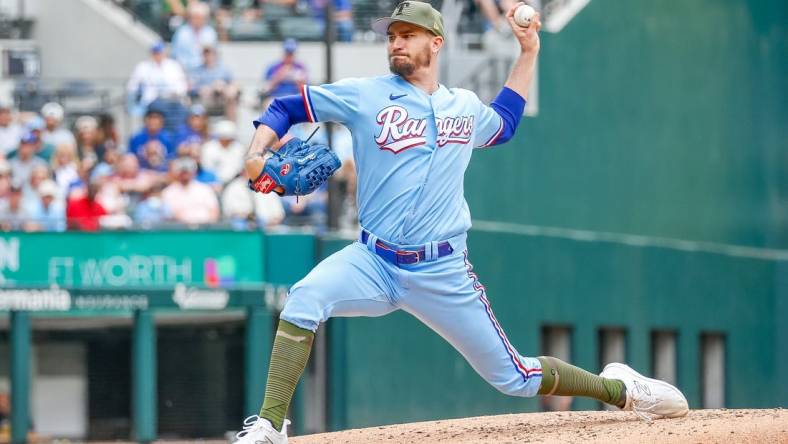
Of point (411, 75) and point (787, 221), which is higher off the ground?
point (411, 75)

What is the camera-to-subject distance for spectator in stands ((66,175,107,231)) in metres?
15.1

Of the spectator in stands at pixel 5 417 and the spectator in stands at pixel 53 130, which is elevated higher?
the spectator in stands at pixel 53 130

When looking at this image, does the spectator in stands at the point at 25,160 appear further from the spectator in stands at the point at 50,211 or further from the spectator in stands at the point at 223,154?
the spectator in stands at the point at 223,154

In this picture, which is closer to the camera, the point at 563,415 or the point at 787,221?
the point at 563,415

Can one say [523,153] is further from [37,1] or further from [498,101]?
[498,101]

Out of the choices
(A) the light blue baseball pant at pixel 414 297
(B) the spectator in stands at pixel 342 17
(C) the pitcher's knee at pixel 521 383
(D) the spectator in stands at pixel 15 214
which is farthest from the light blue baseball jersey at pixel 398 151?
(B) the spectator in stands at pixel 342 17

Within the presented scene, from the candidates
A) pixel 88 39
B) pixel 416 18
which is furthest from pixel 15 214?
pixel 416 18

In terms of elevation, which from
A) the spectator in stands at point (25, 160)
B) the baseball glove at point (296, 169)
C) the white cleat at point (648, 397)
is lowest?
the white cleat at point (648, 397)

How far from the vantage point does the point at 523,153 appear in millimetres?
18141

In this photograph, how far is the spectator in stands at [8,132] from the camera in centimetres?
1557

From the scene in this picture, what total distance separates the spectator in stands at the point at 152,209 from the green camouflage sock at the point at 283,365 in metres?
8.31

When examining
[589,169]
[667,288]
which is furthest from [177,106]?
[667,288]

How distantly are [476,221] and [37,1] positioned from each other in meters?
5.76

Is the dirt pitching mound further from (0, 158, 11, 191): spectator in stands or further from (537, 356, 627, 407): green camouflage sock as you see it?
(0, 158, 11, 191): spectator in stands
